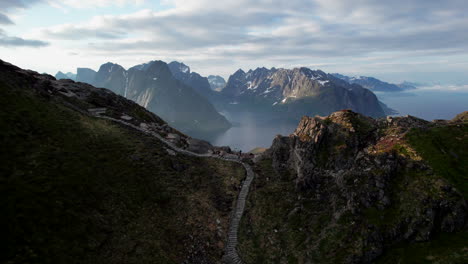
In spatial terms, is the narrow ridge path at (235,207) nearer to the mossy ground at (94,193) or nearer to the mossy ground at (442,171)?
the mossy ground at (94,193)

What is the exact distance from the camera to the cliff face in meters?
35.4

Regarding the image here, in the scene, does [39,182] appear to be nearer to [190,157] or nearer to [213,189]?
[213,189]

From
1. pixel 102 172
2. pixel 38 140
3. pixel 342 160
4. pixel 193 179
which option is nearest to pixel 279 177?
pixel 342 160

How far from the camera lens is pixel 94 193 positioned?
3944 centimetres

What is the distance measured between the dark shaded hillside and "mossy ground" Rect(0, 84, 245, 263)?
135 millimetres

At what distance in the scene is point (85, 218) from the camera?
113ft

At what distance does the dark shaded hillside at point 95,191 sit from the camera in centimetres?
2973

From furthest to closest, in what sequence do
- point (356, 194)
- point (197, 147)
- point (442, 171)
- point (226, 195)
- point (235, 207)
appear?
point (197, 147) < point (226, 195) < point (235, 207) < point (356, 194) < point (442, 171)

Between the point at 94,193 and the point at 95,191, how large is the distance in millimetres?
522

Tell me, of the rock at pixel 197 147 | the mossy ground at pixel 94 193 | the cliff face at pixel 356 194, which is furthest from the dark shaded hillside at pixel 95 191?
the cliff face at pixel 356 194

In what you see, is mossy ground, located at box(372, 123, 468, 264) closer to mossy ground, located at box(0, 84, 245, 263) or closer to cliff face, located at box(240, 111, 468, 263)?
cliff face, located at box(240, 111, 468, 263)

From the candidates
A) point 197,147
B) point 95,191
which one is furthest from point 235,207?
point 197,147

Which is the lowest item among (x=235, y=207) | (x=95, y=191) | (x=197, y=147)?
(x=235, y=207)

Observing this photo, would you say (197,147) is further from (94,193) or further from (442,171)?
(442,171)
